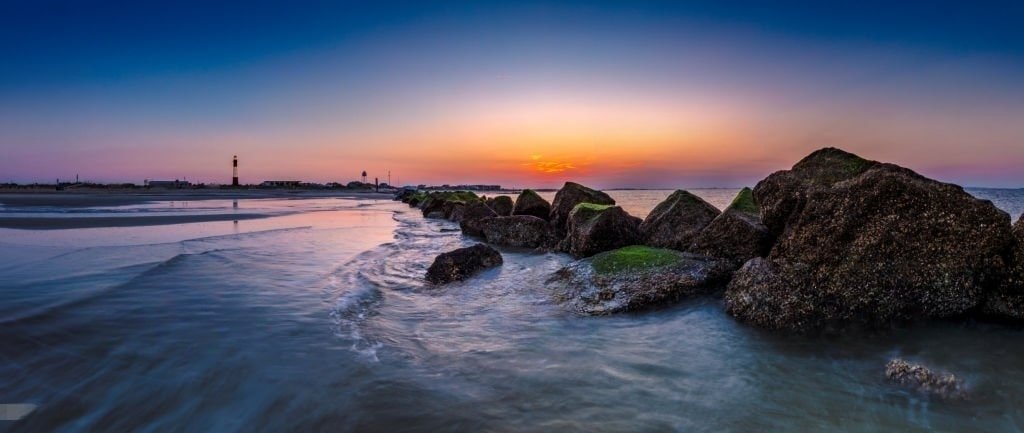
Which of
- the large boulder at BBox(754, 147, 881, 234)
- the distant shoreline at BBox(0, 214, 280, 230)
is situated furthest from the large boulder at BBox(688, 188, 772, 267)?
the distant shoreline at BBox(0, 214, 280, 230)

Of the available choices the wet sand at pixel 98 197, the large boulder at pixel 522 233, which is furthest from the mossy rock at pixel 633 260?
the wet sand at pixel 98 197

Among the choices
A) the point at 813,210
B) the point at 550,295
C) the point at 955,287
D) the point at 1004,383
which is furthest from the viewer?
the point at 550,295

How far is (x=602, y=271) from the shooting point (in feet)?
29.7

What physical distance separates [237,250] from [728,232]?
1332 cm

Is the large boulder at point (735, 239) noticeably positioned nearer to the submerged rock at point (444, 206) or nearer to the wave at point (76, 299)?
the wave at point (76, 299)

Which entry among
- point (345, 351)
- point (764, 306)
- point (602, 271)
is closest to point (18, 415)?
point (345, 351)

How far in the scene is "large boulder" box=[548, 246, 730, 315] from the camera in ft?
26.2

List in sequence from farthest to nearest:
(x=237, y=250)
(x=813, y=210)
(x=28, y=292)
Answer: (x=237, y=250) → (x=28, y=292) → (x=813, y=210)

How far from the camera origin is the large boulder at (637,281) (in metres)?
7.99

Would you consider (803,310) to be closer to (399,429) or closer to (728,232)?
(728,232)

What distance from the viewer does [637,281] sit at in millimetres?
8375

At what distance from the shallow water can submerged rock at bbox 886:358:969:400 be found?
0.14 m

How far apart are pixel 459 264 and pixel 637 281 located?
423cm

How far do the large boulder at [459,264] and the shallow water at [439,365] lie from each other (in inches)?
44.7
